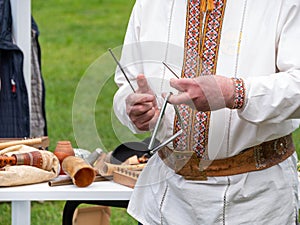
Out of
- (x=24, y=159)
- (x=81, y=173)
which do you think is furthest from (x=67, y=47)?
(x=81, y=173)

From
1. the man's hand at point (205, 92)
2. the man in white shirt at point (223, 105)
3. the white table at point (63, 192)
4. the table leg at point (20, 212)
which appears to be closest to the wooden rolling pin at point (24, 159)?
the white table at point (63, 192)

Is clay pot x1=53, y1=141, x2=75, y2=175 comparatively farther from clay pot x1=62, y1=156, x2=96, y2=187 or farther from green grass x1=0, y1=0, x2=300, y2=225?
green grass x1=0, y1=0, x2=300, y2=225

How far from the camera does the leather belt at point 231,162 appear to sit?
2.24 metres

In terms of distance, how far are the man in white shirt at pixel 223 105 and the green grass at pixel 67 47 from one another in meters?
2.96

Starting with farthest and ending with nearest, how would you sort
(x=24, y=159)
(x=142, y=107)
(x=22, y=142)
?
1. (x=22, y=142)
2. (x=24, y=159)
3. (x=142, y=107)

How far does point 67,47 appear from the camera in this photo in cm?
1055

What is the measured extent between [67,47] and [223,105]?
28.4ft

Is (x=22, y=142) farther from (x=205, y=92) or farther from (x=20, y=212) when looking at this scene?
(x=205, y=92)

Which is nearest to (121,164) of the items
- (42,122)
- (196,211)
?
(196,211)

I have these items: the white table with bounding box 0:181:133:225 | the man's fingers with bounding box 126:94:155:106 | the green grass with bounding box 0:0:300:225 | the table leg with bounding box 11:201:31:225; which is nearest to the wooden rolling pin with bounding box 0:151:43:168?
the white table with bounding box 0:181:133:225

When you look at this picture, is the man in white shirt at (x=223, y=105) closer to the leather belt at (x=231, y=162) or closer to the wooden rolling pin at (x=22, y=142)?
the leather belt at (x=231, y=162)

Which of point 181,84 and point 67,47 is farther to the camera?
point 67,47

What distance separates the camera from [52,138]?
23.1ft

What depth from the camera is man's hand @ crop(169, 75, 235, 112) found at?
202cm
